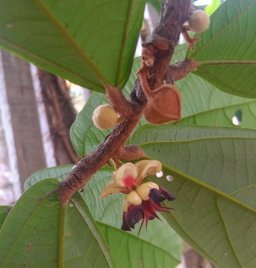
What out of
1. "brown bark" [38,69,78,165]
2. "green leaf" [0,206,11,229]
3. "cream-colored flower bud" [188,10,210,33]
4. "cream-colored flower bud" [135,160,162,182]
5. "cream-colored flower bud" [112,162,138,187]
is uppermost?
"brown bark" [38,69,78,165]

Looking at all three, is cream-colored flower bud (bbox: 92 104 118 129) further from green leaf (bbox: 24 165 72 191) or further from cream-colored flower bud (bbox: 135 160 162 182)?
green leaf (bbox: 24 165 72 191)

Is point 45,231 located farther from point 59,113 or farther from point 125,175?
point 59,113

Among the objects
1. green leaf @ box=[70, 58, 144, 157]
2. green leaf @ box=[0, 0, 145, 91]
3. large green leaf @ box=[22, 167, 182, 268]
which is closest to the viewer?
green leaf @ box=[0, 0, 145, 91]

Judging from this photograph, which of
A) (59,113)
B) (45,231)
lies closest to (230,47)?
(45,231)

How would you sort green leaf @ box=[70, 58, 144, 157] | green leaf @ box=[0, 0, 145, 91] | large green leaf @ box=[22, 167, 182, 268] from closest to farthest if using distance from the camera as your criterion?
1. green leaf @ box=[0, 0, 145, 91]
2. green leaf @ box=[70, 58, 144, 157]
3. large green leaf @ box=[22, 167, 182, 268]

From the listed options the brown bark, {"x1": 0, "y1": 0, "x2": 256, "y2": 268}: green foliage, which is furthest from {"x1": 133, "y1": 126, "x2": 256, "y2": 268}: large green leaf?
the brown bark

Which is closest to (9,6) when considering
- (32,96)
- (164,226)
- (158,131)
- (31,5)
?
(31,5)
